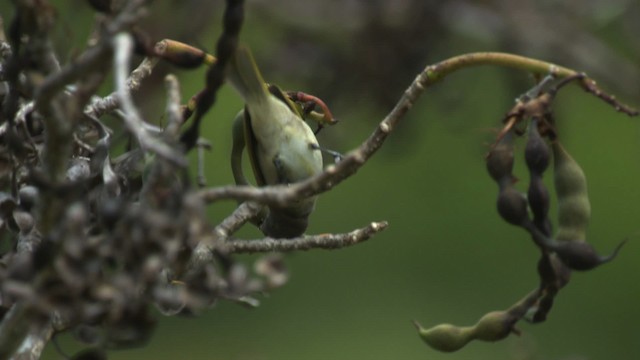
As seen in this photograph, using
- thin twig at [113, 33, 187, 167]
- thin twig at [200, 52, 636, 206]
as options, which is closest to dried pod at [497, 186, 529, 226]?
thin twig at [200, 52, 636, 206]

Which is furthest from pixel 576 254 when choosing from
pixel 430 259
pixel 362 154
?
pixel 430 259

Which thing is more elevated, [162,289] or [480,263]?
[162,289]

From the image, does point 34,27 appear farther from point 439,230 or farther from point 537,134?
point 439,230

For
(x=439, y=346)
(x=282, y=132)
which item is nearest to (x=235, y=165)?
(x=282, y=132)

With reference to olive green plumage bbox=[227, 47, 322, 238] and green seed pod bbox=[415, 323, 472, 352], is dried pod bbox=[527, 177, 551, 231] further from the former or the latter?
olive green plumage bbox=[227, 47, 322, 238]

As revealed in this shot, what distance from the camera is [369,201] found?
26.8 ft

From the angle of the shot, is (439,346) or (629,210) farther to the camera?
(629,210)

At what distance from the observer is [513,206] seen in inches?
57.4

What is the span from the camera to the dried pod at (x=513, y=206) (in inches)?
57.4

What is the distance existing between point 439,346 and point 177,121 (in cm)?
54

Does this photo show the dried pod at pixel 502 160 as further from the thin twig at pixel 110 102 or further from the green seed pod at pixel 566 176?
the thin twig at pixel 110 102

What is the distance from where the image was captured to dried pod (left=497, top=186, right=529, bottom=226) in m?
1.46

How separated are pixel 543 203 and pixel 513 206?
3 cm

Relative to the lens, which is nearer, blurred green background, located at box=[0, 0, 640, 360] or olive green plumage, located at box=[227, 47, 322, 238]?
olive green plumage, located at box=[227, 47, 322, 238]
